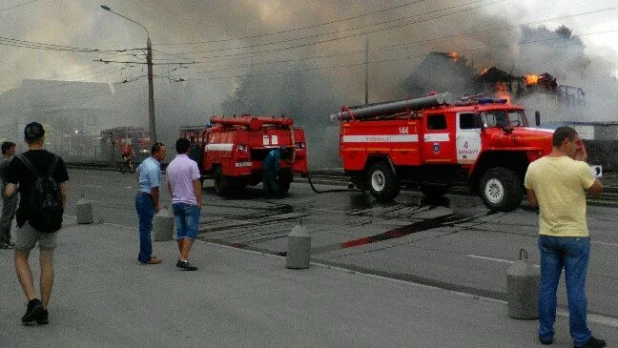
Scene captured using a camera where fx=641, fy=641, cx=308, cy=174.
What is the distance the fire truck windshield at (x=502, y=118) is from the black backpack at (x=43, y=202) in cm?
1111

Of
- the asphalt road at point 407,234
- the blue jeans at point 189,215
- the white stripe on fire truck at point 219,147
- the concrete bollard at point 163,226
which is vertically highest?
the white stripe on fire truck at point 219,147

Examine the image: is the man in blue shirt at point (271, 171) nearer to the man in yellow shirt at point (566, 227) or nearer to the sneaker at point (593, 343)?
the man in yellow shirt at point (566, 227)

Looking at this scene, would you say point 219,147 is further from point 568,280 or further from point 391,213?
point 568,280

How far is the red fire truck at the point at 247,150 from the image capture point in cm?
1767

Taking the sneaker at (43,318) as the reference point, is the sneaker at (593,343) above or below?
below

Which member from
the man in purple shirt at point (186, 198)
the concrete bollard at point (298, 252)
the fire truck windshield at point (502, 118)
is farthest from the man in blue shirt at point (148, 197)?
the fire truck windshield at point (502, 118)

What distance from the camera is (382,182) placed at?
16.5 meters

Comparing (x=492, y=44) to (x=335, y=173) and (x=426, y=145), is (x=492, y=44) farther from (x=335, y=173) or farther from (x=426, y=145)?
(x=426, y=145)

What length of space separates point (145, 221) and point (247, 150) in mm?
9990

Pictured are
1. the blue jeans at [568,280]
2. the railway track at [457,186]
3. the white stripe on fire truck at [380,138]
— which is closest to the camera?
the blue jeans at [568,280]

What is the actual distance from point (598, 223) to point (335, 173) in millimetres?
14342

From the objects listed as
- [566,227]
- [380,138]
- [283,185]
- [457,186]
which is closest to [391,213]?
[380,138]

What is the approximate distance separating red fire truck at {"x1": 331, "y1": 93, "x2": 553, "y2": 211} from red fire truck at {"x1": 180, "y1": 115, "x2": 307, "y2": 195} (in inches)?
64.0

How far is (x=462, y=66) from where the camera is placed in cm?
3045
